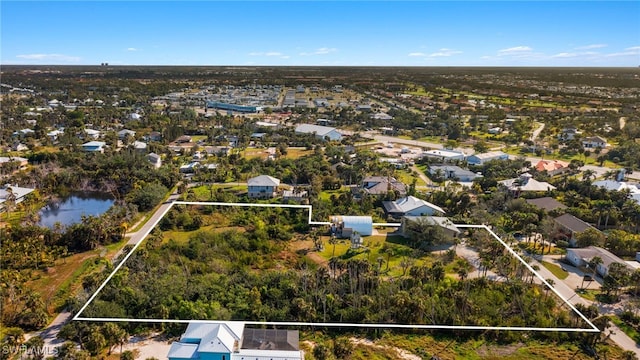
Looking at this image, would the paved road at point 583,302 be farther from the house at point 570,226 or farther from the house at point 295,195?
the house at point 295,195

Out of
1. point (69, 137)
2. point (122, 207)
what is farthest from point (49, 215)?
point (69, 137)

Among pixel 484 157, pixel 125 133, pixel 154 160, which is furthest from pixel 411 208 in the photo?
pixel 125 133

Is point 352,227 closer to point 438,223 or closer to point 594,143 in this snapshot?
point 438,223

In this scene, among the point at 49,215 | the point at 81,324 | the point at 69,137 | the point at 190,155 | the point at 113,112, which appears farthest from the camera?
the point at 113,112

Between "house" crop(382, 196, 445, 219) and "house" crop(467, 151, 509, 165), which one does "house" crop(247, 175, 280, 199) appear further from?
"house" crop(467, 151, 509, 165)

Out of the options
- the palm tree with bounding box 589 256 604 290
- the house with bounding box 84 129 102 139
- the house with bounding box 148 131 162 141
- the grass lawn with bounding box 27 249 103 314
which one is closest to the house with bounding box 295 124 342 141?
the house with bounding box 148 131 162 141

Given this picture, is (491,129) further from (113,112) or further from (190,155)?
(113,112)

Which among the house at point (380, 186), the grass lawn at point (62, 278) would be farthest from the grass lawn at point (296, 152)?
the grass lawn at point (62, 278)
